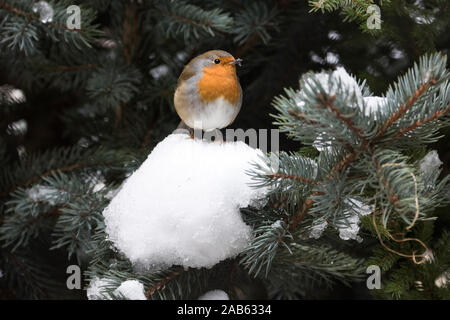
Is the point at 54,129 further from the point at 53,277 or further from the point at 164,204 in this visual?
the point at 164,204

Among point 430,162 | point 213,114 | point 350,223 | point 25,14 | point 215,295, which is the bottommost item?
point 215,295

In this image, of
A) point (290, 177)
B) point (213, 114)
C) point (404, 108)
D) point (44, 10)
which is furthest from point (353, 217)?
point (44, 10)

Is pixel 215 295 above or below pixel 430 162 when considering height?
below

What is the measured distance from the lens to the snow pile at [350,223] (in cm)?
93

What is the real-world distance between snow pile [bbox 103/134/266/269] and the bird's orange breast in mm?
222

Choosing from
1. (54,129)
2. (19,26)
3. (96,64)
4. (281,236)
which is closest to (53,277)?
(54,129)

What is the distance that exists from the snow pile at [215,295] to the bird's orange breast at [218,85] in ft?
1.72

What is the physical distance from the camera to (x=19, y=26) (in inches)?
50.9

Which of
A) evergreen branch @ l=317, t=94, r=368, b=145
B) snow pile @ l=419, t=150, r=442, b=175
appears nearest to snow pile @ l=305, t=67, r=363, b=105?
evergreen branch @ l=317, t=94, r=368, b=145

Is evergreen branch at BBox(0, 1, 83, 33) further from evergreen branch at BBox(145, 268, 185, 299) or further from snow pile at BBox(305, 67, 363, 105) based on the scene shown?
snow pile at BBox(305, 67, 363, 105)

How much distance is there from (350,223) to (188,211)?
0.35 meters

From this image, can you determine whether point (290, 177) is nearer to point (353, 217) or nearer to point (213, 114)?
point (353, 217)

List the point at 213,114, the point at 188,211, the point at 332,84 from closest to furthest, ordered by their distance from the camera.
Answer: the point at 332,84 → the point at 188,211 → the point at 213,114

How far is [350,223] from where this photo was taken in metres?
0.97
